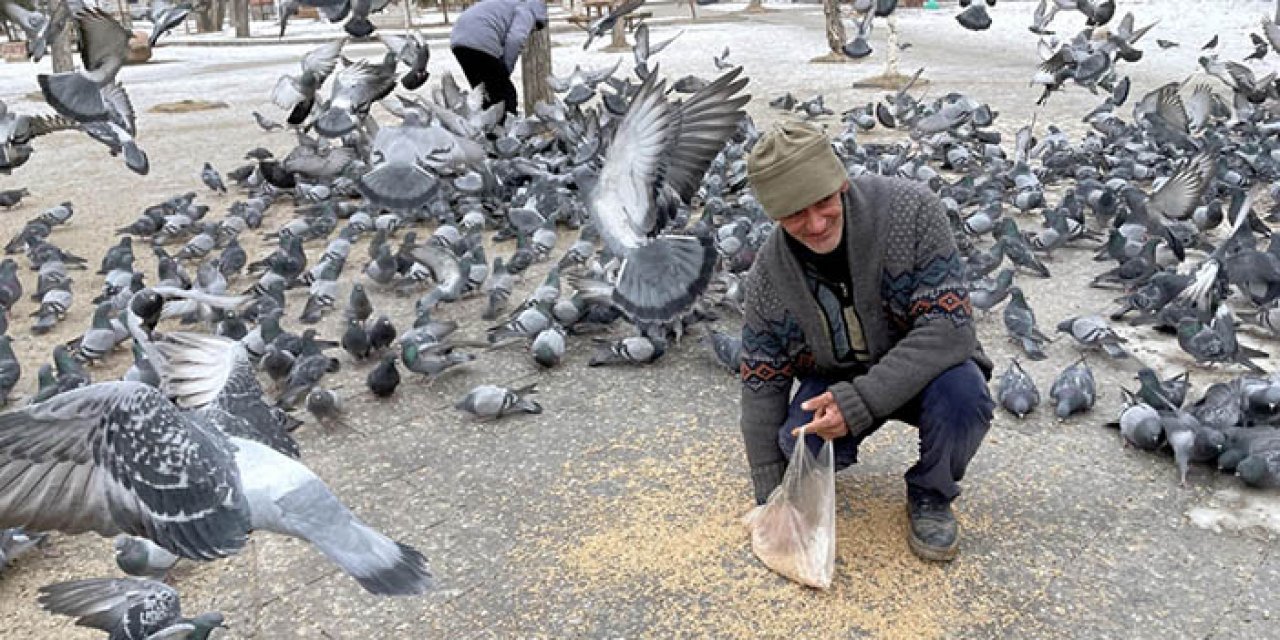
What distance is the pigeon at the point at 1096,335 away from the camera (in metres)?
3.70

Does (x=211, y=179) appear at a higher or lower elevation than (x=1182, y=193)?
lower

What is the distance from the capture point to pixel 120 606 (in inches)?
83.4

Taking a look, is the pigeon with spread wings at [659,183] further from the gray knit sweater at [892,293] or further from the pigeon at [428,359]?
the gray knit sweater at [892,293]

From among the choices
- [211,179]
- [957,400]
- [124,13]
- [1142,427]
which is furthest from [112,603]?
[211,179]

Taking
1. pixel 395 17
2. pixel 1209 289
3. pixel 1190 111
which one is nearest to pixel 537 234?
pixel 1209 289

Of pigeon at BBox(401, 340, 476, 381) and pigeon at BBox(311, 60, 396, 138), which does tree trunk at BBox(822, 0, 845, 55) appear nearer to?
pigeon at BBox(311, 60, 396, 138)

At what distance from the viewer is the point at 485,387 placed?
3.52 metres

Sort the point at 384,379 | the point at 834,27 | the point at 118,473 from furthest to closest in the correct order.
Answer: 1. the point at 834,27
2. the point at 384,379
3. the point at 118,473

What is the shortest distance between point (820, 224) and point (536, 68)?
6.32 m

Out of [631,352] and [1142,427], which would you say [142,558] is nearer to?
[631,352]

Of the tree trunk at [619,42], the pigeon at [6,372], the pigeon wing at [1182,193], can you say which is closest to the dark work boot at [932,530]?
the pigeon wing at [1182,193]

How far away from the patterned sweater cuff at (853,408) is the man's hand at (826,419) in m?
0.01

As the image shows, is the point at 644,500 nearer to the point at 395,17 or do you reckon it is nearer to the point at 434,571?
the point at 434,571

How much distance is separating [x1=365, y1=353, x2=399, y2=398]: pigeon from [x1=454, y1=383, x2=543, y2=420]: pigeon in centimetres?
33
